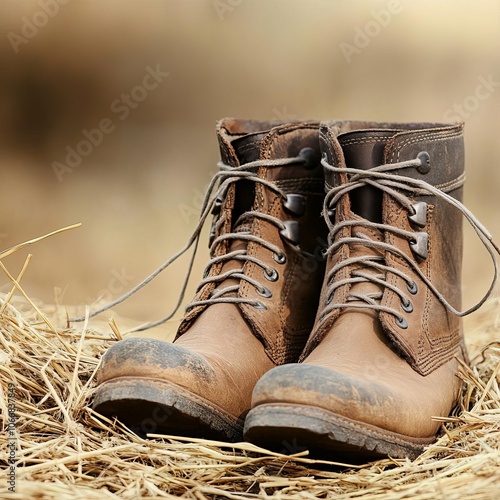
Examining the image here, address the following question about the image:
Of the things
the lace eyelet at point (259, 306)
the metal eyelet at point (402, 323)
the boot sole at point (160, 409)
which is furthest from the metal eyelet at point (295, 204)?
the boot sole at point (160, 409)

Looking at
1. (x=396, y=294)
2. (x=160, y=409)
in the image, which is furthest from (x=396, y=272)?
(x=160, y=409)

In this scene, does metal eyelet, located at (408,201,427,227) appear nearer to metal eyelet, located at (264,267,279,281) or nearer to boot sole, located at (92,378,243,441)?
metal eyelet, located at (264,267,279,281)

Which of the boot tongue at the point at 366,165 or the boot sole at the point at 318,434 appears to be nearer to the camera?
the boot sole at the point at 318,434

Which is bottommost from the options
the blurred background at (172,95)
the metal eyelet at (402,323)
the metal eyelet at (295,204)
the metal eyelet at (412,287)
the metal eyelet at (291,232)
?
the metal eyelet at (402,323)

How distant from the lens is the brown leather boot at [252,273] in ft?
4.59

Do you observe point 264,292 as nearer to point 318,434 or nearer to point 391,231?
point 391,231

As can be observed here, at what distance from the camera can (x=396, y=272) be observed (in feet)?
4.89

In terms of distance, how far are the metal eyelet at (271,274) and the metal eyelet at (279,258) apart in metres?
0.03

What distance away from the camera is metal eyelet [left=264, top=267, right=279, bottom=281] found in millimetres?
1615

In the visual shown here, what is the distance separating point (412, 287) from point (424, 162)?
0.24 meters

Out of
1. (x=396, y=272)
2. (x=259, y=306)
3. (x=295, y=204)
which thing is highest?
(x=295, y=204)

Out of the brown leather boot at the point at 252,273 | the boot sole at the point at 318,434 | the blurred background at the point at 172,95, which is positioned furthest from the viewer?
the blurred background at the point at 172,95

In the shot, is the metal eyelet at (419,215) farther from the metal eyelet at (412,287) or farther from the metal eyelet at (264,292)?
the metal eyelet at (264,292)

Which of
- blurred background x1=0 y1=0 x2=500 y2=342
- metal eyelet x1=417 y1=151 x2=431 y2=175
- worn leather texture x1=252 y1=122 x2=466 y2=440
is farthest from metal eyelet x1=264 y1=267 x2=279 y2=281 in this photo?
blurred background x1=0 y1=0 x2=500 y2=342
